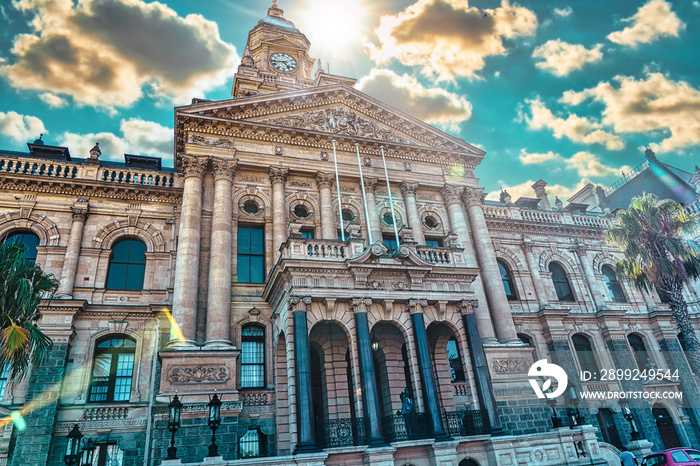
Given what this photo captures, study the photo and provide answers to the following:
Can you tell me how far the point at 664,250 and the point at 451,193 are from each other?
11364mm

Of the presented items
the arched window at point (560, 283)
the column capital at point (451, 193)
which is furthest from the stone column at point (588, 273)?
the column capital at point (451, 193)

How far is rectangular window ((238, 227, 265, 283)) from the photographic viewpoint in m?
22.2

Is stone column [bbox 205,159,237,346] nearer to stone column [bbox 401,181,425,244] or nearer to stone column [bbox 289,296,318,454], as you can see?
stone column [bbox 289,296,318,454]

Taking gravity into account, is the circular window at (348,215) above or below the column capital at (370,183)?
below

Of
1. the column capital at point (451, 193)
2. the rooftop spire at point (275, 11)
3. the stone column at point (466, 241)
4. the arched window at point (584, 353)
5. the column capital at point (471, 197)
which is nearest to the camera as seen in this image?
the stone column at point (466, 241)

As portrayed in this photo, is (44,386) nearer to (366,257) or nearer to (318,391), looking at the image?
(318,391)

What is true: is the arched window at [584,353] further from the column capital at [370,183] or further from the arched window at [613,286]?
the column capital at [370,183]

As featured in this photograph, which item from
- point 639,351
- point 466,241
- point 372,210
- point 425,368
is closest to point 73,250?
point 372,210

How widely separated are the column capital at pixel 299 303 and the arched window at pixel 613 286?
24.8 metres

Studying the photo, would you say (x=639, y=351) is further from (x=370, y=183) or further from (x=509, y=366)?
(x=370, y=183)

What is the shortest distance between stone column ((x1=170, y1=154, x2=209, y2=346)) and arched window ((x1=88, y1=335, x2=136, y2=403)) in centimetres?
320

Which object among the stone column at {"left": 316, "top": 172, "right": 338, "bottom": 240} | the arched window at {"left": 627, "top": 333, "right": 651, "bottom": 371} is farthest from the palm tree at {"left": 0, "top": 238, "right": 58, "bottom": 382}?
the arched window at {"left": 627, "top": 333, "right": 651, "bottom": 371}

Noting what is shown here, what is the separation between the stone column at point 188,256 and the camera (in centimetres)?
1936

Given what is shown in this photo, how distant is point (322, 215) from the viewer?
2427 cm
